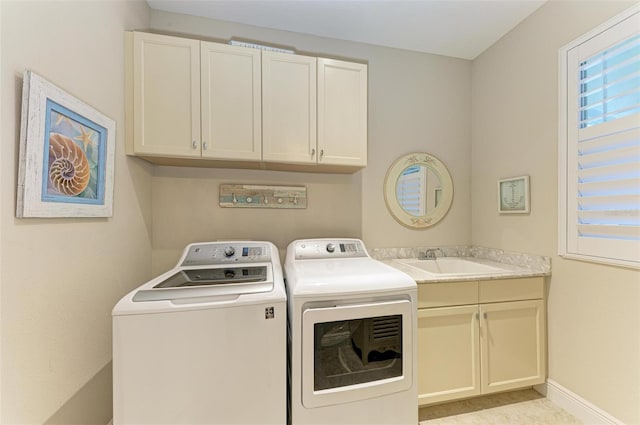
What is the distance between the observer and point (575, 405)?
1636mm

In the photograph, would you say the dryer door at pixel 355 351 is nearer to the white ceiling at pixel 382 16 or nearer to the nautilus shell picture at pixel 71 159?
the nautilus shell picture at pixel 71 159

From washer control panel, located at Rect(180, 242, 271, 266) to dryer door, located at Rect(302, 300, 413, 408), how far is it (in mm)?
661

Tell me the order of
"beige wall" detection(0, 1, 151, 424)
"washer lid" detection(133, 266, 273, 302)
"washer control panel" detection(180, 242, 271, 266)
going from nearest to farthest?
"beige wall" detection(0, 1, 151, 424)
"washer lid" detection(133, 266, 273, 302)
"washer control panel" detection(180, 242, 271, 266)

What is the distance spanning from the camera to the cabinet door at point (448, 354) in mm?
1635

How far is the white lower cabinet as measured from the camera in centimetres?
164

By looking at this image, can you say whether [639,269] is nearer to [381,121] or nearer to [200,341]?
[381,121]

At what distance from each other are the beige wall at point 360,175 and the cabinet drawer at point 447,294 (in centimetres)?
71

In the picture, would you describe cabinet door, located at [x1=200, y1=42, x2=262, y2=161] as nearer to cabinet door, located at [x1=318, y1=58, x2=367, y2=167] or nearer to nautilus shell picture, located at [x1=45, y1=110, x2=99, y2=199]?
cabinet door, located at [x1=318, y1=58, x2=367, y2=167]

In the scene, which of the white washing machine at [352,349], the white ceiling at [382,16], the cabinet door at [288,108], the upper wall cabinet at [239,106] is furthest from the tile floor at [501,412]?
the white ceiling at [382,16]

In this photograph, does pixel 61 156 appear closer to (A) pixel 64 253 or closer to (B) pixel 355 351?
(A) pixel 64 253

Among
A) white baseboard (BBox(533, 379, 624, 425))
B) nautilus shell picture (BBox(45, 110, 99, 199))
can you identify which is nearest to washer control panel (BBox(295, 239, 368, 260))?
nautilus shell picture (BBox(45, 110, 99, 199))

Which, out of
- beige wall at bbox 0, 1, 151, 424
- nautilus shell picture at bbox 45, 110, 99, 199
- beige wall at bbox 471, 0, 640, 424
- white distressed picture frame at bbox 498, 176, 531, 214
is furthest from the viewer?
white distressed picture frame at bbox 498, 176, 531, 214

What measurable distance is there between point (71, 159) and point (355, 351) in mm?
1592

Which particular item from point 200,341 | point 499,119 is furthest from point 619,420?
point 200,341
